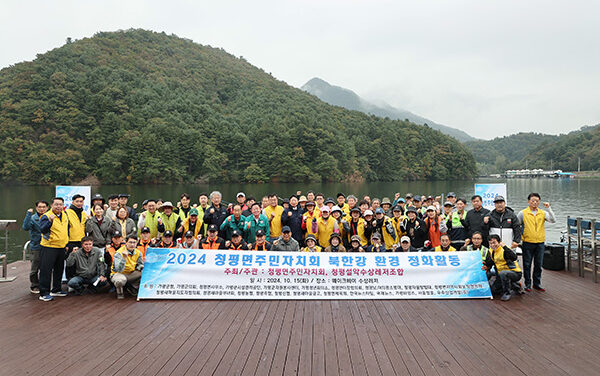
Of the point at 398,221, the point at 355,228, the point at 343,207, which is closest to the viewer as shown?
the point at 398,221

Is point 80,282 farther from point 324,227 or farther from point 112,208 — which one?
point 324,227

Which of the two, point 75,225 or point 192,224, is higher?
point 75,225

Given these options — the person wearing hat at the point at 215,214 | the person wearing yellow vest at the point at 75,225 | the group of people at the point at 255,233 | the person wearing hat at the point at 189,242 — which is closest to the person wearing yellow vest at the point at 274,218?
the group of people at the point at 255,233

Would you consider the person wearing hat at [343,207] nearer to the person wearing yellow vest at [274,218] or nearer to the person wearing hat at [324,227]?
the person wearing hat at [324,227]

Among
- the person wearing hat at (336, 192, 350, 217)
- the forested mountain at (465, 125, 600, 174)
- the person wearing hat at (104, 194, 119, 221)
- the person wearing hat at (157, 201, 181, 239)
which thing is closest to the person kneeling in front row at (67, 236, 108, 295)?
the person wearing hat at (104, 194, 119, 221)

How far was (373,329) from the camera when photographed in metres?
4.59

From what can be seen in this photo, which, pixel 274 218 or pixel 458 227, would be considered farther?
pixel 274 218

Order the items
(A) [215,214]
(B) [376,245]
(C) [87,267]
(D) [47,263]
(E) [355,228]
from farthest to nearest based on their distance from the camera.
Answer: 1. (A) [215,214]
2. (E) [355,228]
3. (B) [376,245]
4. (C) [87,267]
5. (D) [47,263]

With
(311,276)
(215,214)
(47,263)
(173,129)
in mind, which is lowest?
(311,276)

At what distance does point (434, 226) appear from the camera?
6.97 meters

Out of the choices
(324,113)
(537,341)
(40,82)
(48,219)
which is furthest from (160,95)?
(537,341)

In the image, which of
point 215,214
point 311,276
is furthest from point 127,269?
point 311,276

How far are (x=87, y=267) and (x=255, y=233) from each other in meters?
3.11

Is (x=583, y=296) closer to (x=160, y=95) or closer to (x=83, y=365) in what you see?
(x=83, y=365)
